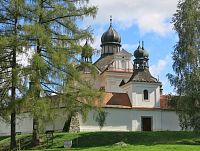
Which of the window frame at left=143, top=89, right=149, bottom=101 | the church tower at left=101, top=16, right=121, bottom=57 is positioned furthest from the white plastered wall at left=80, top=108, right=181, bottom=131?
the church tower at left=101, top=16, right=121, bottom=57

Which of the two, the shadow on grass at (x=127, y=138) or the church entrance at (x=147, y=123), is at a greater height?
the church entrance at (x=147, y=123)

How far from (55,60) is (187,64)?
9141mm

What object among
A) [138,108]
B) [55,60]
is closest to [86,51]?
[55,60]

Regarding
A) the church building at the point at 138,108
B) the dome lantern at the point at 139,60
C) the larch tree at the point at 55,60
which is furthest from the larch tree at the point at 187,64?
the dome lantern at the point at 139,60

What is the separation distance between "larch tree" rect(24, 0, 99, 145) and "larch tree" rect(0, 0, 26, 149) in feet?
2.09

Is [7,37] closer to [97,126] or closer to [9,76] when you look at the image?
[9,76]

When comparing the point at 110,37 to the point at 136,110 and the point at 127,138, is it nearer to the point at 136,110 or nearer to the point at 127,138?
the point at 136,110

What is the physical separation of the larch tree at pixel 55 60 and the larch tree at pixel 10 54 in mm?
636

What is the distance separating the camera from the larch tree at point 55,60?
2402cm

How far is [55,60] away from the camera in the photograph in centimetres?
2494

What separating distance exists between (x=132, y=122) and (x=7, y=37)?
68.2 ft

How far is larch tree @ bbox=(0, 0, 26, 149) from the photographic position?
24016 millimetres

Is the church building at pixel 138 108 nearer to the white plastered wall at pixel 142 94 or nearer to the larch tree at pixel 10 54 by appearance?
the white plastered wall at pixel 142 94

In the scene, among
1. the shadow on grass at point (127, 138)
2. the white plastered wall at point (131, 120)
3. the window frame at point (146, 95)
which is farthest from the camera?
the window frame at point (146, 95)
